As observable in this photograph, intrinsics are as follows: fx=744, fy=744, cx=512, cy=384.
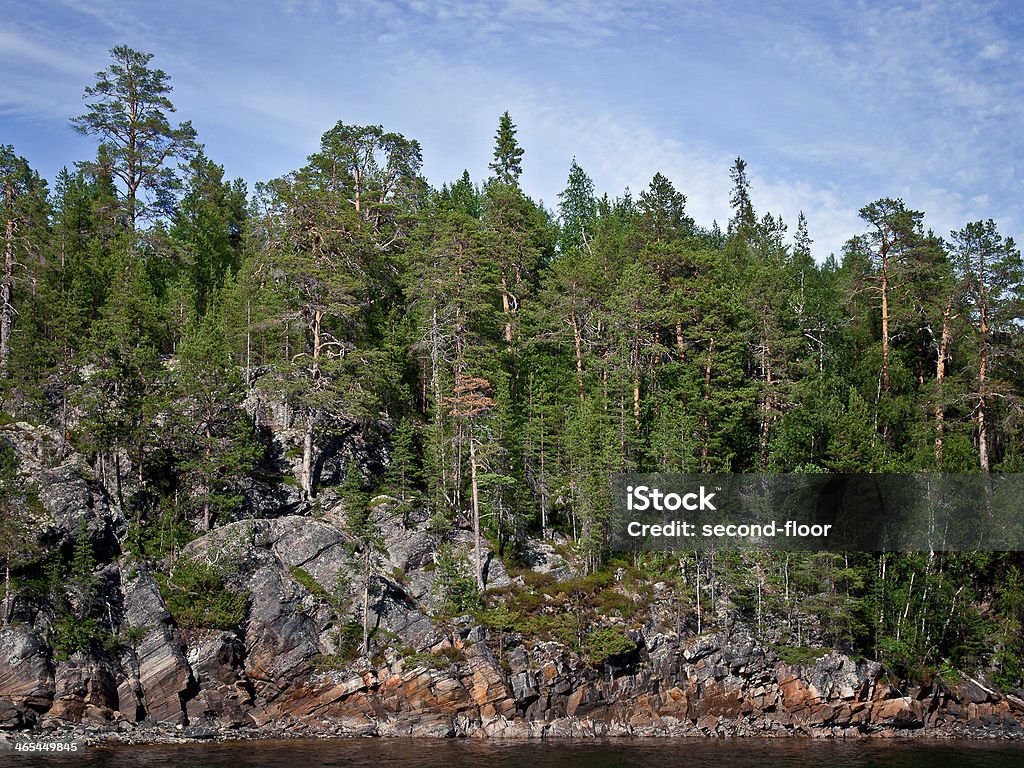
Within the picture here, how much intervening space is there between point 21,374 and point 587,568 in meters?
38.9

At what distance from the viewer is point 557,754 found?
35969 mm

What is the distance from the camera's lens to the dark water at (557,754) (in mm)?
32550

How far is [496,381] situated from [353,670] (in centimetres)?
2222

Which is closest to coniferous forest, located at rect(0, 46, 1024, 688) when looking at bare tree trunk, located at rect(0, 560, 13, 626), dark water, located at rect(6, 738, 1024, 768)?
bare tree trunk, located at rect(0, 560, 13, 626)

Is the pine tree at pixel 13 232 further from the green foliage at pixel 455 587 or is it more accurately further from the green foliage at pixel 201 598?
the green foliage at pixel 455 587

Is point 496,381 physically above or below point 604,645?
above

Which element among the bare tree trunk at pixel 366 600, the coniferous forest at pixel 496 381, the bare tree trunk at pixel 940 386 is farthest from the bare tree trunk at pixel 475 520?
the bare tree trunk at pixel 940 386

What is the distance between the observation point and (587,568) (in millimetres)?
50219

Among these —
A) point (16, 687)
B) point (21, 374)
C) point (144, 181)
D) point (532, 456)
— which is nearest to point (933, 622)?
point (532, 456)

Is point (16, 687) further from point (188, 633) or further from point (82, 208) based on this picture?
point (82, 208)

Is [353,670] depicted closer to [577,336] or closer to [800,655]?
[800,655]

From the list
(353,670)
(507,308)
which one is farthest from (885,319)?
(353,670)

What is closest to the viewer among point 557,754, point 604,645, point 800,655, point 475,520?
point 557,754

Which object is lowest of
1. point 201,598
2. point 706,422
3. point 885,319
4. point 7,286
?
point 201,598
